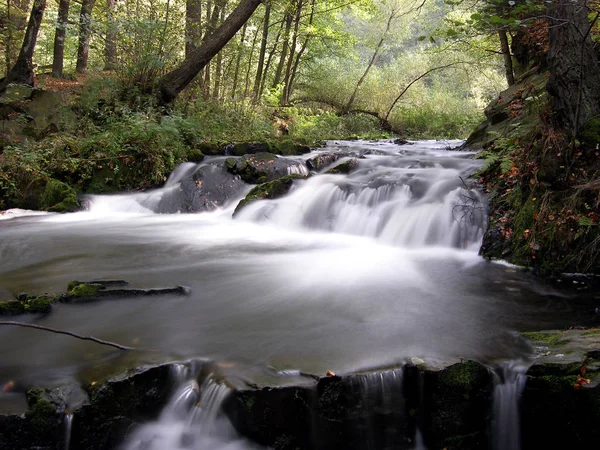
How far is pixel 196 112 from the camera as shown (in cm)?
1264

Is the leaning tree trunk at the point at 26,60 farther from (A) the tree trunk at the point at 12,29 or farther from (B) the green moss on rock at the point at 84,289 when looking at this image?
(B) the green moss on rock at the point at 84,289

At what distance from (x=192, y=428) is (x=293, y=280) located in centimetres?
258

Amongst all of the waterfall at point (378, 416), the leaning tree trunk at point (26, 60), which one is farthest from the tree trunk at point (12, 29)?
the waterfall at point (378, 416)

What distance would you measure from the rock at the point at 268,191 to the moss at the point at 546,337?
19.1 feet

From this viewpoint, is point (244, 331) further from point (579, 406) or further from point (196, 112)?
point (196, 112)

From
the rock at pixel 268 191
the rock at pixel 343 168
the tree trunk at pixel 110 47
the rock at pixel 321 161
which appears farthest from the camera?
the tree trunk at pixel 110 47

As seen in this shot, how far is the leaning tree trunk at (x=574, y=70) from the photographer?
5094mm

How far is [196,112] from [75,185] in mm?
4318

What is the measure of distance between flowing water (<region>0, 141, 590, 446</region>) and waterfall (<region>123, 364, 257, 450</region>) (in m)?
0.13

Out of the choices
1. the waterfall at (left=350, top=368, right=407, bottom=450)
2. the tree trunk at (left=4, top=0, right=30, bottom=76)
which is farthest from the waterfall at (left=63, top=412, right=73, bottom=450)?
the tree trunk at (left=4, top=0, right=30, bottom=76)

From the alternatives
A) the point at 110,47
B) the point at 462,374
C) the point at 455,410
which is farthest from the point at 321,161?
the point at 455,410

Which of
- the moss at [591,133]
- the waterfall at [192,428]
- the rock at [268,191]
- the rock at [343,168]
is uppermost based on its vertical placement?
the moss at [591,133]

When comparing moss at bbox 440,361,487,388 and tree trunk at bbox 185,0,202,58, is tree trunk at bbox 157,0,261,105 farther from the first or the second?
moss at bbox 440,361,487,388

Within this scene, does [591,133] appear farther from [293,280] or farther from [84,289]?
[84,289]
